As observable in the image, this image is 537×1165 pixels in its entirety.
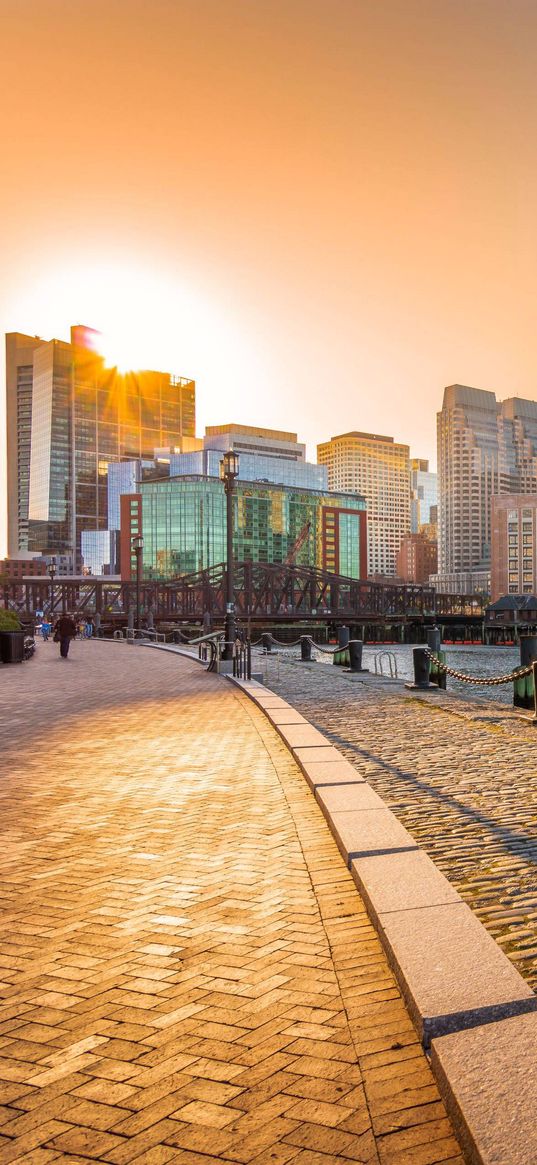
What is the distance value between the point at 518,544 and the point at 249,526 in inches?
2273

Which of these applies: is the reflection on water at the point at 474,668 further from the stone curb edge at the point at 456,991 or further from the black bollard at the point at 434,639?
the stone curb edge at the point at 456,991

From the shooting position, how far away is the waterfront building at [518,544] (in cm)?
16188

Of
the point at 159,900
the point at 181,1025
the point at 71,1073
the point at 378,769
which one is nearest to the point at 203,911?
the point at 159,900

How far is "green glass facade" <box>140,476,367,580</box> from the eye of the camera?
153m

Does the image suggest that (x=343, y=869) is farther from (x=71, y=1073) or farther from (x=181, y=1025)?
(x=71, y=1073)

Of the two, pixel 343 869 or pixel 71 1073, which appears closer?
pixel 71 1073

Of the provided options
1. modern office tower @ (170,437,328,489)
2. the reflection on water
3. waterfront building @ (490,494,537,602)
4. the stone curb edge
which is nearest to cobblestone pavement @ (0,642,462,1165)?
the stone curb edge

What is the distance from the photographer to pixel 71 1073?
302 cm

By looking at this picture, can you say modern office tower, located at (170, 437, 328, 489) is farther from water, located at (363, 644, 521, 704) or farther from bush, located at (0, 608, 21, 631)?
bush, located at (0, 608, 21, 631)

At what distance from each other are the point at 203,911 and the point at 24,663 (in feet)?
86.1

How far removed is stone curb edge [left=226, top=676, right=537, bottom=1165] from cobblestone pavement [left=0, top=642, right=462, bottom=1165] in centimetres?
14

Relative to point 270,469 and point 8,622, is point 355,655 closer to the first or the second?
point 8,622

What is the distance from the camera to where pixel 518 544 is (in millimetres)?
161250

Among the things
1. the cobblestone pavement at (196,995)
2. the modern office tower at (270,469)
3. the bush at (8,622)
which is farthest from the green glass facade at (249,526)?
the cobblestone pavement at (196,995)
